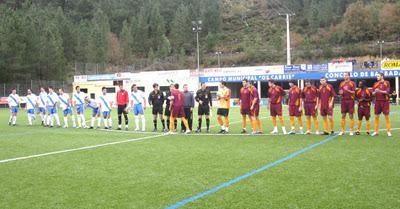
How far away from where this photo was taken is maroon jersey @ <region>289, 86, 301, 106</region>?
51.3 ft

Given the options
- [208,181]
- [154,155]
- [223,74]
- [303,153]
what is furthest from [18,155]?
[223,74]

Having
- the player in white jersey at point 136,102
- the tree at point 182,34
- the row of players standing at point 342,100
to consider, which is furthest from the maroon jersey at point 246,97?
the tree at point 182,34

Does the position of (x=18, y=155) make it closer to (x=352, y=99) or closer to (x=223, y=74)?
(x=352, y=99)

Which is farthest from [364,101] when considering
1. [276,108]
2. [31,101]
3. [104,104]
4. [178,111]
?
[31,101]

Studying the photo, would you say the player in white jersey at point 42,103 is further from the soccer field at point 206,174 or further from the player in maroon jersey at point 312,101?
the player in maroon jersey at point 312,101

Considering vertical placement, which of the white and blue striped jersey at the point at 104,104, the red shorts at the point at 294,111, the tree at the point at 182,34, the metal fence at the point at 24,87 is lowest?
the red shorts at the point at 294,111

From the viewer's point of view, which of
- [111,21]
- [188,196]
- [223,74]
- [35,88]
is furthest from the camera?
[111,21]

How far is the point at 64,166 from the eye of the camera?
9625 mm

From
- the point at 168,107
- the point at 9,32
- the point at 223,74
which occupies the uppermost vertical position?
the point at 9,32

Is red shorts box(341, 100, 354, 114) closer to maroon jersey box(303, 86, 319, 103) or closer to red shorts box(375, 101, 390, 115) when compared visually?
red shorts box(375, 101, 390, 115)

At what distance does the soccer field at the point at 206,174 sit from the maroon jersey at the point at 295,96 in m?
2.23

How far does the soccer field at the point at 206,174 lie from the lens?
21.4 ft

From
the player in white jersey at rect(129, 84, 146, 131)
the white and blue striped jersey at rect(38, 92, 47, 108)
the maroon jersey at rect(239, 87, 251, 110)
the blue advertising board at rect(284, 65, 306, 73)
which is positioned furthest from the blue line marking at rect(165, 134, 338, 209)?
the blue advertising board at rect(284, 65, 306, 73)

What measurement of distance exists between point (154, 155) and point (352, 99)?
7319 mm
